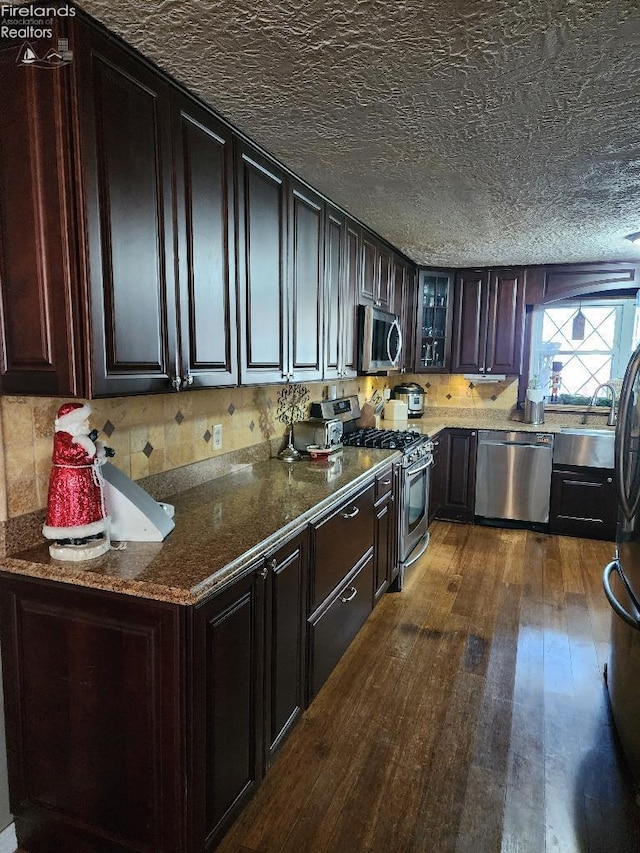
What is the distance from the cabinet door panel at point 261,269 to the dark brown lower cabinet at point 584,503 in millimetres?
3155

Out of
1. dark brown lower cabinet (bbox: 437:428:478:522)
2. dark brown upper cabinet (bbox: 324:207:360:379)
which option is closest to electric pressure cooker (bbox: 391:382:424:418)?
dark brown lower cabinet (bbox: 437:428:478:522)

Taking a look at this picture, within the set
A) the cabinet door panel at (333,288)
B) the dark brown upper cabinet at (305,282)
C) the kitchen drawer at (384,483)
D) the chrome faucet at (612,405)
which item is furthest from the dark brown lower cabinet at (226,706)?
the chrome faucet at (612,405)

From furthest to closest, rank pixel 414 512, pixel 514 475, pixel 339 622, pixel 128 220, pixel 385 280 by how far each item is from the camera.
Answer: pixel 514 475, pixel 385 280, pixel 414 512, pixel 339 622, pixel 128 220

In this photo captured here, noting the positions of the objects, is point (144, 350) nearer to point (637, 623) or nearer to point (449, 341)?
point (637, 623)

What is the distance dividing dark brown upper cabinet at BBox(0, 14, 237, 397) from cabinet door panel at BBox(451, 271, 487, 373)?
3.67 m

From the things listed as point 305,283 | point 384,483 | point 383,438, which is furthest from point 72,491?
point 383,438

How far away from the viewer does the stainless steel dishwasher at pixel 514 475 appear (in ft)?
15.0

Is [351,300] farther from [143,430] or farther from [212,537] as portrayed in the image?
[212,537]

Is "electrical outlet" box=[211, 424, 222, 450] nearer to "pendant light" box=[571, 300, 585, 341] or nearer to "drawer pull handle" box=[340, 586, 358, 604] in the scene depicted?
"drawer pull handle" box=[340, 586, 358, 604]

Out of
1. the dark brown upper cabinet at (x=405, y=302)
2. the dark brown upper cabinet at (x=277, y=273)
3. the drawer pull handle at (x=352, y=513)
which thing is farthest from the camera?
the dark brown upper cabinet at (x=405, y=302)

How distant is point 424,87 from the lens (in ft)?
5.32

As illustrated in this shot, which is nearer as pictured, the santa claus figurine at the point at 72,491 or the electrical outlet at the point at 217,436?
the santa claus figurine at the point at 72,491

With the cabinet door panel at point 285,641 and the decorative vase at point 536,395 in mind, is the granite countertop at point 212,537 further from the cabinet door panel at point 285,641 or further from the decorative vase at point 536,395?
the decorative vase at point 536,395

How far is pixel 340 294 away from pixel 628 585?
2.02 m
